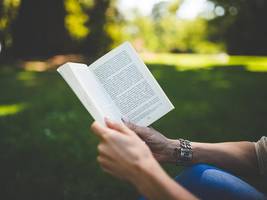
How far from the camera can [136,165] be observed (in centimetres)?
105

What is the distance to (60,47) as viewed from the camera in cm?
1585

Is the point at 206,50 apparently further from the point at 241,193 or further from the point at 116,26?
the point at 241,193

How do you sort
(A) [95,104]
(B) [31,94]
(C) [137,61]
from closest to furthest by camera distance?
(A) [95,104]
(C) [137,61]
(B) [31,94]

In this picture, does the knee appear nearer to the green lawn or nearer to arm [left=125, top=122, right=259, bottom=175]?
arm [left=125, top=122, right=259, bottom=175]

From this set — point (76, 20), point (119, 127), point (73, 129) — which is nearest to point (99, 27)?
point (76, 20)

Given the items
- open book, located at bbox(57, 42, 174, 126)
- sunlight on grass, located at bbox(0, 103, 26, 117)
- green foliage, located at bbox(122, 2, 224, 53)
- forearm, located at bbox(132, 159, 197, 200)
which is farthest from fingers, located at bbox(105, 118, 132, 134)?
green foliage, located at bbox(122, 2, 224, 53)

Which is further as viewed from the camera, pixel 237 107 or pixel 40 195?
pixel 237 107

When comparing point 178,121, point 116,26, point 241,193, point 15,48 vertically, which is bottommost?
point 178,121

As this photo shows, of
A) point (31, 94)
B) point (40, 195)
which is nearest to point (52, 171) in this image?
point (40, 195)

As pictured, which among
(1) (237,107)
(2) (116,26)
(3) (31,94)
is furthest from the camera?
(2) (116,26)

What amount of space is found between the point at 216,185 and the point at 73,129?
10.9ft

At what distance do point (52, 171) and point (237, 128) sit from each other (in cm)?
244

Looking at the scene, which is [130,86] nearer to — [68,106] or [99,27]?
[68,106]

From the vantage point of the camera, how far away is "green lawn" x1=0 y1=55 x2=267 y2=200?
304 centimetres
